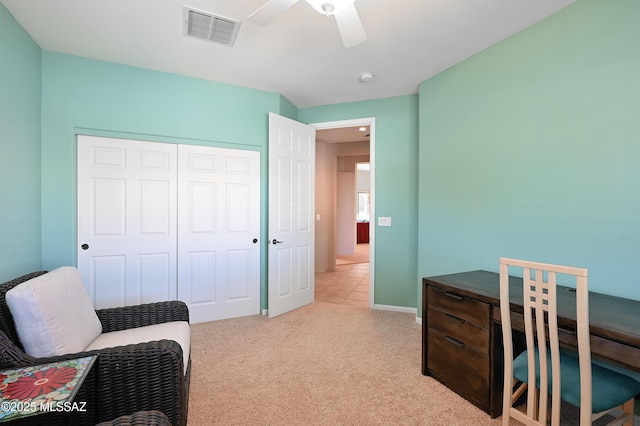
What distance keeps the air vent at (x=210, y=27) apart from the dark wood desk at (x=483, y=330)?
8.06 ft

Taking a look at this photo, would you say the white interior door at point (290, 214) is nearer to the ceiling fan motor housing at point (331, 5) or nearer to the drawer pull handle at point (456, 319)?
the ceiling fan motor housing at point (331, 5)

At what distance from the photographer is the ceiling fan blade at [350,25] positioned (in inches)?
63.8

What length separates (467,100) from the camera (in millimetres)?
2605

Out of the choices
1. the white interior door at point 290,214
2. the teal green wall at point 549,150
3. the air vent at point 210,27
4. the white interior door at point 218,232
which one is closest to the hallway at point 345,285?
the white interior door at point 290,214

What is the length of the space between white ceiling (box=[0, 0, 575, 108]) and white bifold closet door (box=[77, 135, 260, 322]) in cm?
83

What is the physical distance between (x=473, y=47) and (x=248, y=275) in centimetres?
320

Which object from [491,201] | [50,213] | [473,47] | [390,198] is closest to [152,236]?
[50,213]

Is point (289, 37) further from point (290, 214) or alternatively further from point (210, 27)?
point (290, 214)

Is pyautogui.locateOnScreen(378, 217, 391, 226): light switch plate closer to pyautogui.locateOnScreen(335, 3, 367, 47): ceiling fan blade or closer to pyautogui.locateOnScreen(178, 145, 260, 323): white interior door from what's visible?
pyautogui.locateOnScreen(178, 145, 260, 323): white interior door

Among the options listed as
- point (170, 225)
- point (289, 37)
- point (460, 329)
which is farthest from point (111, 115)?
point (460, 329)

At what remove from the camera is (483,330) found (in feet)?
5.77

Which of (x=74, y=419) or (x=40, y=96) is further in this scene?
(x=40, y=96)

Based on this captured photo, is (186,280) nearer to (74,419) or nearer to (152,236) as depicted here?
(152,236)

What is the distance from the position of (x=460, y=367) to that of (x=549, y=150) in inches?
63.8
